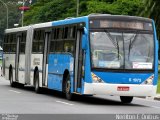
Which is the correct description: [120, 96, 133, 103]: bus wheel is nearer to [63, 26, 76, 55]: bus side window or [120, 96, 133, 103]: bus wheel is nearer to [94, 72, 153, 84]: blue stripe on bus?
[94, 72, 153, 84]: blue stripe on bus

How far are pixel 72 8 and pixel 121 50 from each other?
7435cm

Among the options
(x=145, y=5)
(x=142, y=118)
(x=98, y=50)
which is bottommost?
(x=142, y=118)

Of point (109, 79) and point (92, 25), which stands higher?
point (92, 25)

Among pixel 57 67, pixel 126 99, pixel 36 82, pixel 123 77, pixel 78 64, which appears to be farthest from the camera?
pixel 36 82

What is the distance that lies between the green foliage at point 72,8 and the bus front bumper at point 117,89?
155ft

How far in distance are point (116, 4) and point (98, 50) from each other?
207 feet

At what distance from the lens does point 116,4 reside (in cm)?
8512

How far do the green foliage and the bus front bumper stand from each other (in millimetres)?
47094

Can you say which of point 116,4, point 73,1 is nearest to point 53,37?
point 116,4

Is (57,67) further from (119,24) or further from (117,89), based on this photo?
(117,89)

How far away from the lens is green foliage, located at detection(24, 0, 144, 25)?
83.8m

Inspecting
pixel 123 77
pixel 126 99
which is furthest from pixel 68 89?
pixel 123 77

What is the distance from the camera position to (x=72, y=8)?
96438 mm

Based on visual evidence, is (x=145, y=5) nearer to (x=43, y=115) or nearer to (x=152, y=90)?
(x=152, y=90)
